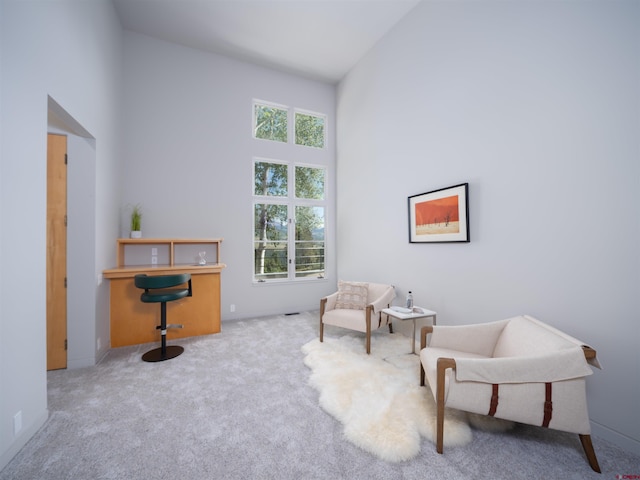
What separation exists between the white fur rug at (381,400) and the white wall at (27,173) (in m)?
2.11

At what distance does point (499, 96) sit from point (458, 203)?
1097 millimetres

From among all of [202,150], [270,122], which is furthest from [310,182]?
[202,150]

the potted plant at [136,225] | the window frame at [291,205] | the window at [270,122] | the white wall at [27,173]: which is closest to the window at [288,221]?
the window frame at [291,205]

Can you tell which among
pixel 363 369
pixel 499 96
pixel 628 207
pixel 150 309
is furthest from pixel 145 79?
pixel 628 207

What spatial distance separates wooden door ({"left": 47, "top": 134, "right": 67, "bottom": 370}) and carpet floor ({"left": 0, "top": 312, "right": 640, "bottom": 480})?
0.29 meters

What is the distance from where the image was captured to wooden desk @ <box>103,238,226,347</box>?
3.55 metres

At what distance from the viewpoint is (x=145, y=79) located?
4352 millimetres

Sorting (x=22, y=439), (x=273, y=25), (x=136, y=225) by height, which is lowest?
(x=22, y=439)

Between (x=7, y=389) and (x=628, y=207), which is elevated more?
(x=628, y=207)

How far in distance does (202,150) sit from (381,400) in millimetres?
4499

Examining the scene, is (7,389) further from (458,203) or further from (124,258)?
(458,203)

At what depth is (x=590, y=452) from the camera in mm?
1662

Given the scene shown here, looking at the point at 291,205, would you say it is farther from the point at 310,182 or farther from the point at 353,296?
the point at 353,296

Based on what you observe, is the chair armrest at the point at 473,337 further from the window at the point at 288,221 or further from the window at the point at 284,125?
the window at the point at 284,125
